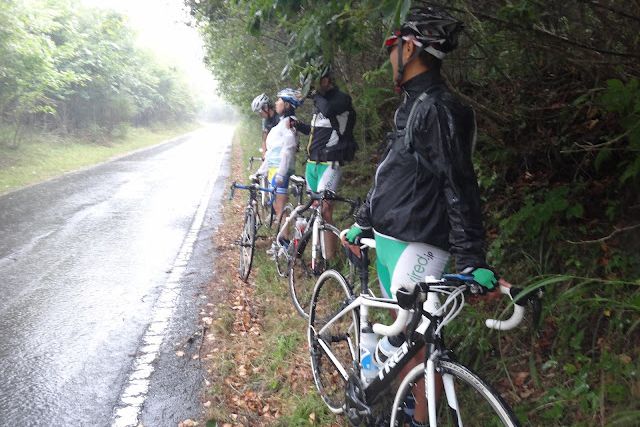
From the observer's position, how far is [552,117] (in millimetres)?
3822

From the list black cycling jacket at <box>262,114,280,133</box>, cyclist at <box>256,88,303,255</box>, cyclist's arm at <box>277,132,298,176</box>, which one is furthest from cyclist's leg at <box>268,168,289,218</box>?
black cycling jacket at <box>262,114,280,133</box>

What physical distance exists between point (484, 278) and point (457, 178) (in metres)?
0.44

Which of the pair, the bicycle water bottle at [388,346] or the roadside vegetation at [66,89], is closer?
the bicycle water bottle at [388,346]

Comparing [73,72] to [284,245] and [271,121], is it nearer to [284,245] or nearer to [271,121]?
[271,121]

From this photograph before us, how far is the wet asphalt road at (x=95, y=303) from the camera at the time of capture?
361 cm

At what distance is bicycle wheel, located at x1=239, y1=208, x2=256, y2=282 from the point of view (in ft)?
19.4

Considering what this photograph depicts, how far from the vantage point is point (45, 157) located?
19.7 m

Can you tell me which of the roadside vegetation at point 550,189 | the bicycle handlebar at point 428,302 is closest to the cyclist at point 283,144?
the roadside vegetation at point 550,189

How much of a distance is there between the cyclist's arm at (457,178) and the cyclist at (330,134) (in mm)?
2901

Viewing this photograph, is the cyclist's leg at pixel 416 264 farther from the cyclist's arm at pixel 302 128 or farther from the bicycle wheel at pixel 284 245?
the cyclist's arm at pixel 302 128

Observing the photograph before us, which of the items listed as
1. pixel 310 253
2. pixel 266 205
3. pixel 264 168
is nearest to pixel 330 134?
pixel 264 168

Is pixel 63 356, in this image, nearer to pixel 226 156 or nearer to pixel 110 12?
pixel 226 156

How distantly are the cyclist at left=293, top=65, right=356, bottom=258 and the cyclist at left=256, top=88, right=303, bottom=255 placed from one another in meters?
0.42

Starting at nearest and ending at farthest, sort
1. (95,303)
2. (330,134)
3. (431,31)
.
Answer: (431,31) < (95,303) < (330,134)
